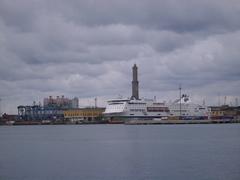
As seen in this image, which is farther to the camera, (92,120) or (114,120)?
(92,120)

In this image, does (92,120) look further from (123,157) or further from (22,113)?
(123,157)

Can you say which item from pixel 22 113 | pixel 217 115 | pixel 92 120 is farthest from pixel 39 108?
pixel 217 115

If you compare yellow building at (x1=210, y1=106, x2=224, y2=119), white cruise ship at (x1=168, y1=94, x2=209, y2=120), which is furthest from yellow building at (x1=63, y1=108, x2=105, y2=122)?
yellow building at (x1=210, y1=106, x2=224, y2=119)

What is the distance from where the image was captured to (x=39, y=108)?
154 m

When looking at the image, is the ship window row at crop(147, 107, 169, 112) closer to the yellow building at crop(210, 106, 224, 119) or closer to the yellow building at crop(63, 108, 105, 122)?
the yellow building at crop(210, 106, 224, 119)

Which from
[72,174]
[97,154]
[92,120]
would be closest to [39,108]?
[92,120]

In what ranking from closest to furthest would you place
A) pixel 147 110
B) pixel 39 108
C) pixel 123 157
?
pixel 123 157
pixel 147 110
pixel 39 108

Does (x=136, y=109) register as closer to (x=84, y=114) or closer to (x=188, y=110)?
(x=188, y=110)

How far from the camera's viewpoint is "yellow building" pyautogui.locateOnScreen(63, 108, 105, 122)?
142 m

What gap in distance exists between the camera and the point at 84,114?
143 metres

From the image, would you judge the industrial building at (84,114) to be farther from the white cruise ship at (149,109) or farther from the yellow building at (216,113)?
the yellow building at (216,113)

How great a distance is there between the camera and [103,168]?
29531 millimetres

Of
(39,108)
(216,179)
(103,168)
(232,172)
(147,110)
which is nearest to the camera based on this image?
A: (216,179)

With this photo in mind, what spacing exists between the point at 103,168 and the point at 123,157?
6258 mm
